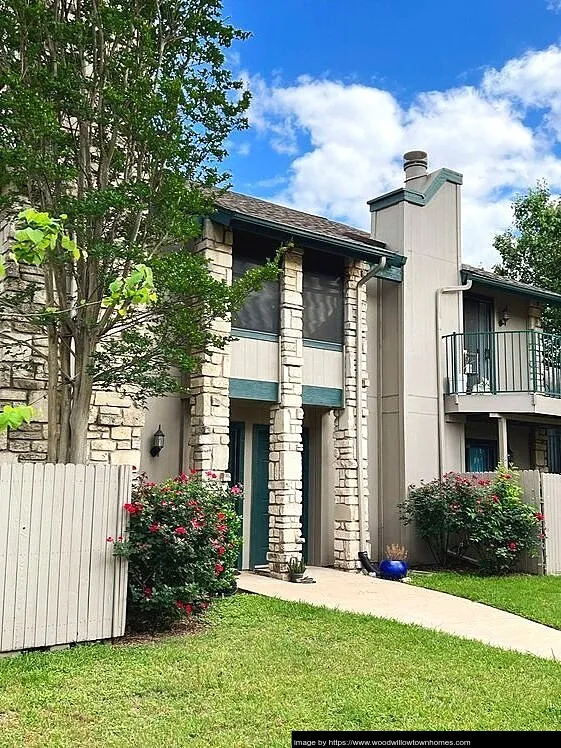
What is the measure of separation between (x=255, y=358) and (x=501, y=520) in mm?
4752

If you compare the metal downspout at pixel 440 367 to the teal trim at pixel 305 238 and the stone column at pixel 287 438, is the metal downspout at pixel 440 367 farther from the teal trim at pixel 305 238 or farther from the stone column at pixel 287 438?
the stone column at pixel 287 438

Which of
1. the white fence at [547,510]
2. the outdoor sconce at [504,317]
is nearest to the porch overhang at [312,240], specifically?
the outdoor sconce at [504,317]

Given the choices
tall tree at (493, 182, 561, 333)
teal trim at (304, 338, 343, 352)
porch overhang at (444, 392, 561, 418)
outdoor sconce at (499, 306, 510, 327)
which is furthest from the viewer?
tall tree at (493, 182, 561, 333)

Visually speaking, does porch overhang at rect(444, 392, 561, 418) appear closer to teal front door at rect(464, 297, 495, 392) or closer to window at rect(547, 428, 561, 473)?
teal front door at rect(464, 297, 495, 392)

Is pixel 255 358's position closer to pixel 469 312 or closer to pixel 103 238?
pixel 103 238

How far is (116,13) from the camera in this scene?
8.11 m

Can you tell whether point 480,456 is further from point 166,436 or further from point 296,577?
point 166,436

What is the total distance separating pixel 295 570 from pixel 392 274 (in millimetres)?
5704

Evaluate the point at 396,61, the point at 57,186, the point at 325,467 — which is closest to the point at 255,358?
the point at 325,467

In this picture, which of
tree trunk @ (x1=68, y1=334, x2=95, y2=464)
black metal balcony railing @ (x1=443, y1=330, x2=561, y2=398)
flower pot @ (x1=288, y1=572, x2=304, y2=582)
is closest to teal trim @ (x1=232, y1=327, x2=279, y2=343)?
tree trunk @ (x1=68, y1=334, x2=95, y2=464)

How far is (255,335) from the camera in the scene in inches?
456

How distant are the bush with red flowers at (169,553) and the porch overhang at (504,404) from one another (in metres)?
7.12

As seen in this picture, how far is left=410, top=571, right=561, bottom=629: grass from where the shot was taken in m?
9.03

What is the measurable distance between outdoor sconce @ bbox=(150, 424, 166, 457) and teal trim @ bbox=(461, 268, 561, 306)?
7.27 m
